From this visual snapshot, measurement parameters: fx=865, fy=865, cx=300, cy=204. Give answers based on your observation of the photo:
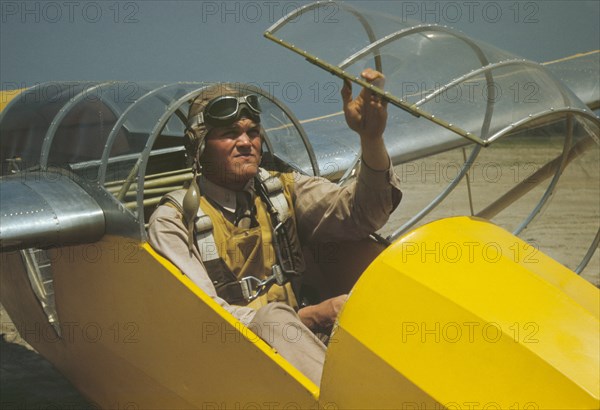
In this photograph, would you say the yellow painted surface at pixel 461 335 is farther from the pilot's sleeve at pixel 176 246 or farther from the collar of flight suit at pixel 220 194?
the collar of flight suit at pixel 220 194

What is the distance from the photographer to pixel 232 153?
3.92 meters

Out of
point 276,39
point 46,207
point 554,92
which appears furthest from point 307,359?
point 46,207

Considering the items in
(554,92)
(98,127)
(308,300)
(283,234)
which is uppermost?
(554,92)

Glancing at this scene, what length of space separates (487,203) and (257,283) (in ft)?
6.69

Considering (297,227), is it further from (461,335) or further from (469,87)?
(461,335)

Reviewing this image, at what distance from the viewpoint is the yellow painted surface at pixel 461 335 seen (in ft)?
8.45

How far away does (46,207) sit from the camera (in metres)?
4.18

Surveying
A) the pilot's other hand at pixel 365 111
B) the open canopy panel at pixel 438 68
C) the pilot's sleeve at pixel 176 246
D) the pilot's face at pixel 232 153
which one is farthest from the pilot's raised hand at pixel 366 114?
the pilot's sleeve at pixel 176 246

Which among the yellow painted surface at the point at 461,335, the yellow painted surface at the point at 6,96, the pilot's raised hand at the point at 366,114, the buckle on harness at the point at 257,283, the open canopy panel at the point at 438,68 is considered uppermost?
the open canopy panel at the point at 438,68

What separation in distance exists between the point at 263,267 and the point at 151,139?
0.77 meters

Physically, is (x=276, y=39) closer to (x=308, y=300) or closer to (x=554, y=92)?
(x=554, y=92)

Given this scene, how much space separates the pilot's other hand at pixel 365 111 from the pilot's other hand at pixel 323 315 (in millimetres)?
706

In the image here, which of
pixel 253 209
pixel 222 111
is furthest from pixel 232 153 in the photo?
pixel 253 209

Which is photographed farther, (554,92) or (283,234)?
(283,234)
